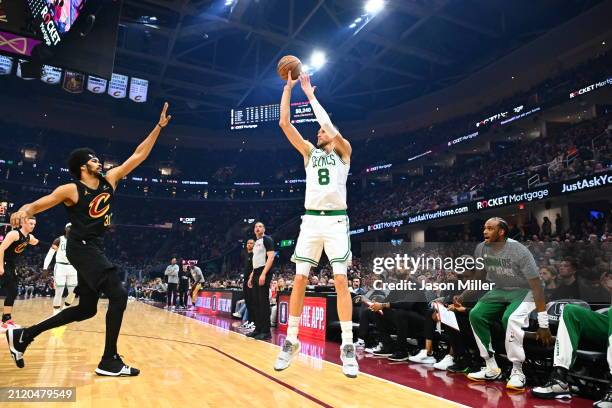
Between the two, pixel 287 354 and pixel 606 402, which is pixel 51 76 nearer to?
pixel 287 354

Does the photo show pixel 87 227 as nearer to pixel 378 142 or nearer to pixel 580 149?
pixel 580 149

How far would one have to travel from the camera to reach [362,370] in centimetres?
454

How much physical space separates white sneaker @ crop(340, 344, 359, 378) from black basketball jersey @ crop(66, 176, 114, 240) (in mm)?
2327

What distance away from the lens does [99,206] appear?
3.87 meters

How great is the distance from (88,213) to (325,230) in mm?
2017

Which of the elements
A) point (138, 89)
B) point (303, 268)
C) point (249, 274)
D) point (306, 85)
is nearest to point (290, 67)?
point (306, 85)

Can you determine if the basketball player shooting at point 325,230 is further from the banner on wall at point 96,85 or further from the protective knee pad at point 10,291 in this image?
the banner on wall at point 96,85

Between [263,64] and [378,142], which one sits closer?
[263,64]

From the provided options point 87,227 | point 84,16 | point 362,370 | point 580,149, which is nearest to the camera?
point 87,227

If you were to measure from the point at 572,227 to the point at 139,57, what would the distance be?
2314cm

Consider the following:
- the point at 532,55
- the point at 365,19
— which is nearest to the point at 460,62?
the point at 532,55

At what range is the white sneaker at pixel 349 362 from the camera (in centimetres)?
359

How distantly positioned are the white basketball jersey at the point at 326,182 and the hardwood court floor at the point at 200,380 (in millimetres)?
1481

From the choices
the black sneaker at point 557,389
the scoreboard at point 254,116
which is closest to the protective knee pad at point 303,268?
the black sneaker at point 557,389
